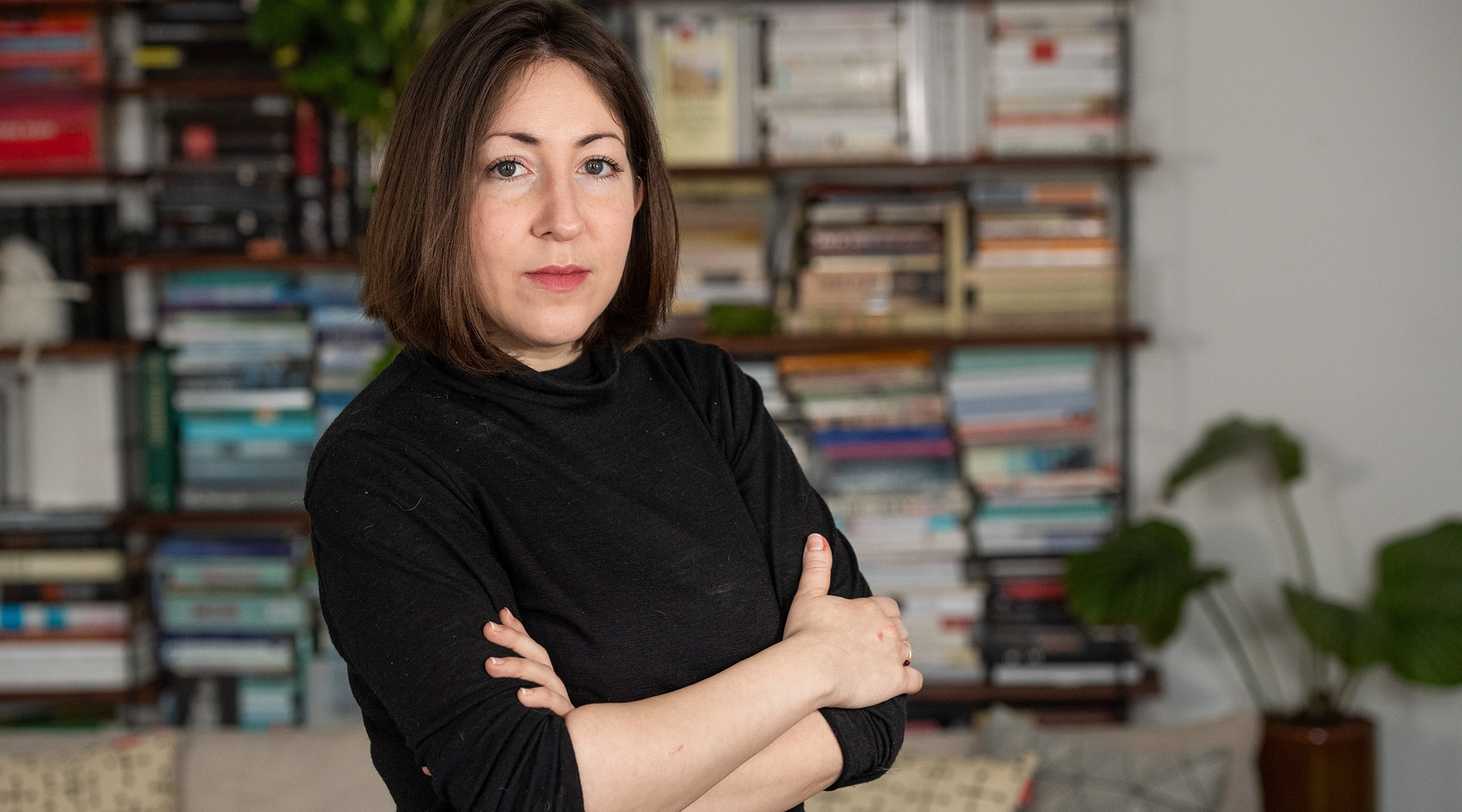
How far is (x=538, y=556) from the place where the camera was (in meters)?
0.94

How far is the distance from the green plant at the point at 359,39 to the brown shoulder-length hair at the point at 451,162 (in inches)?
69.2

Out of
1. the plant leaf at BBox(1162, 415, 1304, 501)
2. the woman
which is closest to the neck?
the woman

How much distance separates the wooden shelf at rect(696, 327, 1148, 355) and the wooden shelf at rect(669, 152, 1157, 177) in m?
0.39

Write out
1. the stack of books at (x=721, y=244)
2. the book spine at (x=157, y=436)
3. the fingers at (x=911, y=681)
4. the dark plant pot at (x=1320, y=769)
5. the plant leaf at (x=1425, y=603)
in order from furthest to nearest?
1. the book spine at (x=157, y=436)
2. the stack of books at (x=721, y=244)
3. the dark plant pot at (x=1320, y=769)
4. the plant leaf at (x=1425, y=603)
5. the fingers at (x=911, y=681)

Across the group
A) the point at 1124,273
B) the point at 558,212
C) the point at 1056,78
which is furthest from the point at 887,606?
the point at 1056,78

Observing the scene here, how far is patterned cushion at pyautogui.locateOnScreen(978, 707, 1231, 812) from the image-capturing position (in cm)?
210

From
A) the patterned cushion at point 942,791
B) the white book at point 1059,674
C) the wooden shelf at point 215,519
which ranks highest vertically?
the wooden shelf at point 215,519

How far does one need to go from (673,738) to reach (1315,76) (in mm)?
2582

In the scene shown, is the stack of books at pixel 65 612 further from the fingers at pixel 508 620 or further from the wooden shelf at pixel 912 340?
the fingers at pixel 508 620

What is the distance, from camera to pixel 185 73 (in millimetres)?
2930

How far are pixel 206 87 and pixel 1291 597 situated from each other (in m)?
2.76

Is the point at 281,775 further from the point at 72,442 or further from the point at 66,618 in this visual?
the point at 72,442

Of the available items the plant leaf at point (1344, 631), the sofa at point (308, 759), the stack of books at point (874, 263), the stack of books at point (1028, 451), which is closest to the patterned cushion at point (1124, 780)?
the sofa at point (308, 759)

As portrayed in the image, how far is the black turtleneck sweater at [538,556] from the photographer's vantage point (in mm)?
848
